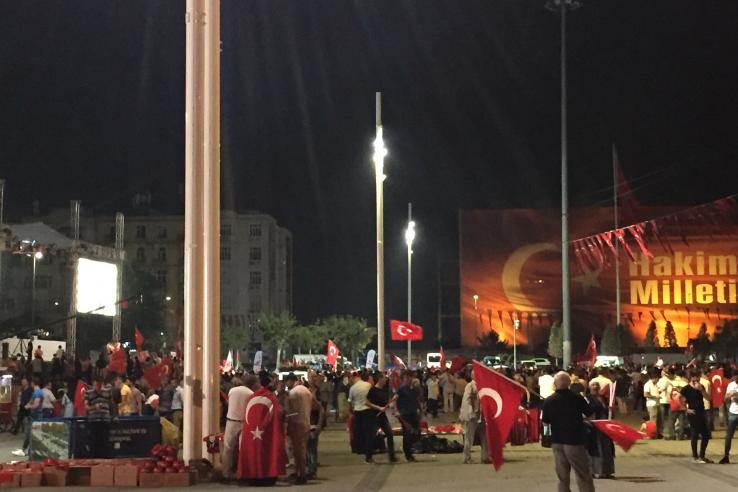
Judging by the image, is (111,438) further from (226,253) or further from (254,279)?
(254,279)

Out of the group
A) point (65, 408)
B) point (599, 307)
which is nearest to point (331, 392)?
point (65, 408)

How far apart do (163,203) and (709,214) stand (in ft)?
275

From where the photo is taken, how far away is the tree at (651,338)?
74.3 metres

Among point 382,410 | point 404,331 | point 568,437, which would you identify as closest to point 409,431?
point 382,410

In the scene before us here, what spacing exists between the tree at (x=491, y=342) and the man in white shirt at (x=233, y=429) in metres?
63.3

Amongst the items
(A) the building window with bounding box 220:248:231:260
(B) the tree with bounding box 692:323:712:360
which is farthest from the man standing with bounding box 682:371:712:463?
(A) the building window with bounding box 220:248:231:260

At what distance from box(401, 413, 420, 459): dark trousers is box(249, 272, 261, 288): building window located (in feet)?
304

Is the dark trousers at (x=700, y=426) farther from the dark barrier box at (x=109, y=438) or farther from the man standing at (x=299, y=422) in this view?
the dark barrier box at (x=109, y=438)

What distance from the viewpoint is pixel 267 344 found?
100 meters

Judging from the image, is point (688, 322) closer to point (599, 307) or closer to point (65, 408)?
point (599, 307)

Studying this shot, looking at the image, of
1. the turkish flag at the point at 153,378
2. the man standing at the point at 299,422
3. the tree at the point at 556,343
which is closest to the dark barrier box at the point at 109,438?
the man standing at the point at 299,422

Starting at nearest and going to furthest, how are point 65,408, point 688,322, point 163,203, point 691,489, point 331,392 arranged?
point 691,489
point 65,408
point 331,392
point 688,322
point 163,203

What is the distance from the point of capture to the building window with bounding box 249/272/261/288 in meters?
111

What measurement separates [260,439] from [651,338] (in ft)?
210
